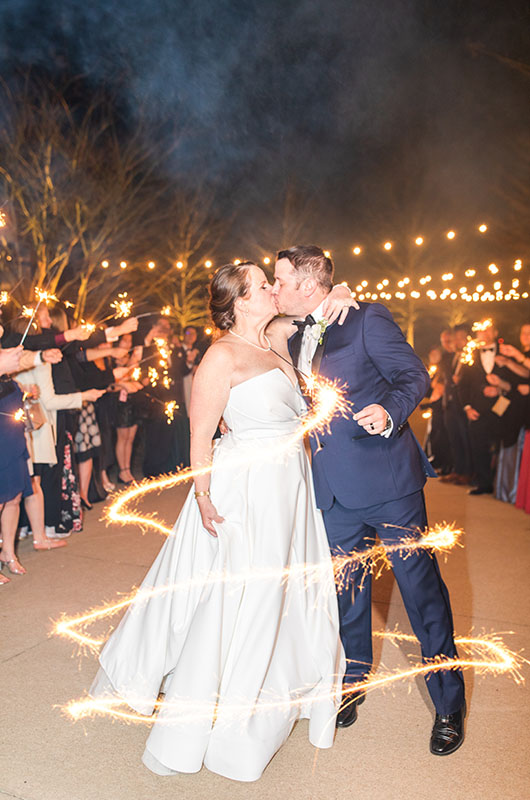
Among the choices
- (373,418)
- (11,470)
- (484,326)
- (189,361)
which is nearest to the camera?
(373,418)

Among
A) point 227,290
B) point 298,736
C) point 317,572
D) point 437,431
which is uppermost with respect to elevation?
point 227,290

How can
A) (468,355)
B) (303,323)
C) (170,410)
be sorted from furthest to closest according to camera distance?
(170,410)
(468,355)
(303,323)

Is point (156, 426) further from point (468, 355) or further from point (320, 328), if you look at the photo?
point (320, 328)

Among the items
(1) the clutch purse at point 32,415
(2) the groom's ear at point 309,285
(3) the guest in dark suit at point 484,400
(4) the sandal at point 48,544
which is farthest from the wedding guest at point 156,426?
(2) the groom's ear at point 309,285

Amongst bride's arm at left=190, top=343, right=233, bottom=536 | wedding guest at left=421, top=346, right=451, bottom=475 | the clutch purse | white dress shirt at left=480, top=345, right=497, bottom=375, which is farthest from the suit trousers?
wedding guest at left=421, top=346, right=451, bottom=475

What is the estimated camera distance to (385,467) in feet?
8.70

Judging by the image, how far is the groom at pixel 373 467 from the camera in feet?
8.53

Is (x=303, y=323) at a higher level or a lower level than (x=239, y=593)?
higher

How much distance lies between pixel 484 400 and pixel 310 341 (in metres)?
5.44

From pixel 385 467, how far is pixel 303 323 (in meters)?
0.79

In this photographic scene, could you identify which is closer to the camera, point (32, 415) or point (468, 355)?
point (32, 415)

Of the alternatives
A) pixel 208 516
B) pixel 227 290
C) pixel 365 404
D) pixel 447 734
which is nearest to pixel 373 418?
pixel 365 404

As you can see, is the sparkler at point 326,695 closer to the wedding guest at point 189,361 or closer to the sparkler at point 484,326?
the sparkler at point 484,326

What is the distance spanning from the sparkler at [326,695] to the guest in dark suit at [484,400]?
4.32 meters
